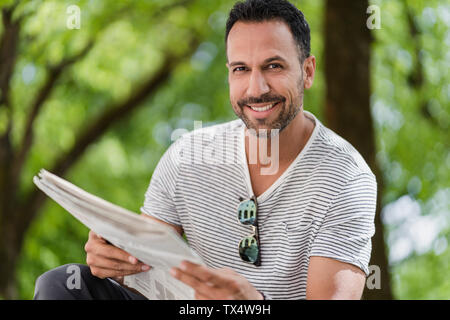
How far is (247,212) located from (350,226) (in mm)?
314

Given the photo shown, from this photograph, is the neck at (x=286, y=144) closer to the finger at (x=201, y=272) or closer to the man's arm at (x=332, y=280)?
the man's arm at (x=332, y=280)

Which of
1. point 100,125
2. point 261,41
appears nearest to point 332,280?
point 261,41

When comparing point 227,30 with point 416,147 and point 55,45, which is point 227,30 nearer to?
point 55,45

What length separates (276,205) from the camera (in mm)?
1772

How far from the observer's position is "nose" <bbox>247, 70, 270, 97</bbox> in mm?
1730

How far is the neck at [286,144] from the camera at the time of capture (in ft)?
6.02

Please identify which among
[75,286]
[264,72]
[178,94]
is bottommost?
[75,286]

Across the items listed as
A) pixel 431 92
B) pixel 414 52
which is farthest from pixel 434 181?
pixel 414 52

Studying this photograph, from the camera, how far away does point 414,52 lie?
15.2 feet

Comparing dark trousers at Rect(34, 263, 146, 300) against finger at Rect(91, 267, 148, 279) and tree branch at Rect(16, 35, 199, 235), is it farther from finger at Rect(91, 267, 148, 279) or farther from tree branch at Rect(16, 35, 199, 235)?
tree branch at Rect(16, 35, 199, 235)

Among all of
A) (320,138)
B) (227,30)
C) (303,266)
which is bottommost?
(303,266)

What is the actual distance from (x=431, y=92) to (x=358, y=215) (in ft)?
11.0

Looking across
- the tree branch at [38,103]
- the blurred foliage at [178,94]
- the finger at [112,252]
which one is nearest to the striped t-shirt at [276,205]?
the finger at [112,252]

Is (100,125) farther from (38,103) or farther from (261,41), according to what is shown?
(261,41)
